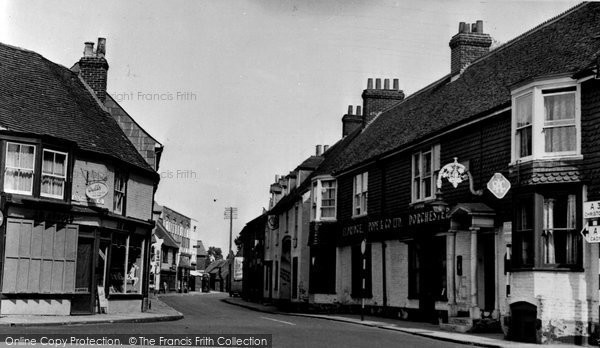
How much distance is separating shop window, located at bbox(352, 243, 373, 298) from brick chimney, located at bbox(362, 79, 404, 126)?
9.65 metres

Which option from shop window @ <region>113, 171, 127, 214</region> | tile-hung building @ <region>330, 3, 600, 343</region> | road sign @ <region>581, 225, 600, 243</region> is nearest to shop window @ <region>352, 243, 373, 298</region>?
tile-hung building @ <region>330, 3, 600, 343</region>

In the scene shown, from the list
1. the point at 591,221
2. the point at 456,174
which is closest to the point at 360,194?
the point at 456,174

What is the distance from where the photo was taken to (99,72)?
34094mm

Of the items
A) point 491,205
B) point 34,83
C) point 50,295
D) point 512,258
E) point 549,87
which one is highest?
point 34,83

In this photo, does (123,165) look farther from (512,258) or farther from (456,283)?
(512,258)

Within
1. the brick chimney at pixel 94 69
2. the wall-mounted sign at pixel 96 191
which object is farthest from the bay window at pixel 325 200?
the wall-mounted sign at pixel 96 191

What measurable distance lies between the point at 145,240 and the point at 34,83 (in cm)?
810

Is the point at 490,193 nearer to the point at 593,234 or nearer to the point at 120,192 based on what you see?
the point at 593,234

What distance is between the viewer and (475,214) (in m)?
22.1

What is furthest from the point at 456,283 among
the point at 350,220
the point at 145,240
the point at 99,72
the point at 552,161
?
the point at 99,72

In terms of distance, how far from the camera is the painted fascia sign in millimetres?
16250

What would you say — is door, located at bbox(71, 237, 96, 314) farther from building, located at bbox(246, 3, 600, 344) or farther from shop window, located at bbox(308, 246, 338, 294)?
shop window, located at bbox(308, 246, 338, 294)

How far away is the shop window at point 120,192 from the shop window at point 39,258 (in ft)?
10.9

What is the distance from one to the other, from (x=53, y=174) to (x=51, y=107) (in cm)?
326
